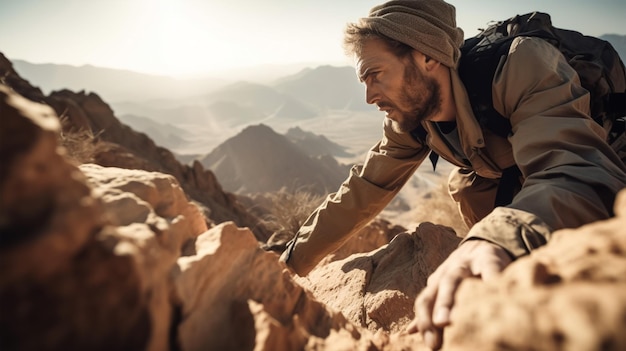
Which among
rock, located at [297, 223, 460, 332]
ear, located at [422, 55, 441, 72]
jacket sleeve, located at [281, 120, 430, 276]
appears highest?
ear, located at [422, 55, 441, 72]

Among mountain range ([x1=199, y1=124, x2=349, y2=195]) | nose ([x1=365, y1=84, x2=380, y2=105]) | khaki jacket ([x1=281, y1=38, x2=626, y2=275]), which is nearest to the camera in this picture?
khaki jacket ([x1=281, y1=38, x2=626, y2=275])

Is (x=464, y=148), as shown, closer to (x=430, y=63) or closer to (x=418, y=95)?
(x=418, y=95)

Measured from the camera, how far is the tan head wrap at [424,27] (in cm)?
219

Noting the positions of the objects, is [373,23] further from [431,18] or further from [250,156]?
[250,156]

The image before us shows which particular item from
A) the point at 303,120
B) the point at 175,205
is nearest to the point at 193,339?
the point at 175,205

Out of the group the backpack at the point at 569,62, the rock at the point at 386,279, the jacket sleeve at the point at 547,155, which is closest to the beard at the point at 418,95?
the backpack at the point at 569,62

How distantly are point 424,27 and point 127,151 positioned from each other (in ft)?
27.3

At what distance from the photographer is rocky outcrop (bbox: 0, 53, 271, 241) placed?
7648 millimetres

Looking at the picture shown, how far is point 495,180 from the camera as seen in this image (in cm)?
275

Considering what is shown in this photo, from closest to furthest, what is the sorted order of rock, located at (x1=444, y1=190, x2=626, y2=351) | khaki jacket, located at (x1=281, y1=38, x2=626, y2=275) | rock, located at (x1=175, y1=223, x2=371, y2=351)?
rock, located at (x1=444, y1=190, x2=626, y2=351), rock, located at (x1=175, y1=223, x2=371, y2=351), khaki jacket, located at (x1=281, y1=38, x2=626, y2=275)

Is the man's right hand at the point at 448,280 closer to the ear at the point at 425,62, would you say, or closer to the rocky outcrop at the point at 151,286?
the rocky outcrop at the point at 151,286

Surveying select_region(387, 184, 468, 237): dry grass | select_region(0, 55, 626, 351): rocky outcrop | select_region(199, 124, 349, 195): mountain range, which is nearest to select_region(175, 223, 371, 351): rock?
select_region(0, 55, 626, 351): rocky outcrop

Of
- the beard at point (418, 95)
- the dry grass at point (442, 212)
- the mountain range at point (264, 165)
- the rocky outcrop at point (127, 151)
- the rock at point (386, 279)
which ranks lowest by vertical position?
the mountain range at point (264, 165)

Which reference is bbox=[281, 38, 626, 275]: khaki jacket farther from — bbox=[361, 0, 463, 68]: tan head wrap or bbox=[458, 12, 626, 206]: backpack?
bbox=[361, 0, 463, 68]: tan head wrap
